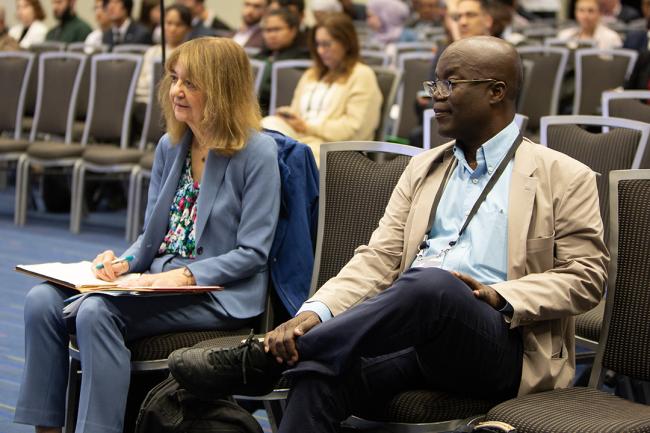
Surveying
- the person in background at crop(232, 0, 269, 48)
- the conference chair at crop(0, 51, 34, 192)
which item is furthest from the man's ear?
the person in background at crop(232, 0, 269, 48)

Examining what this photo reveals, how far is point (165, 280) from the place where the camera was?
105 inches

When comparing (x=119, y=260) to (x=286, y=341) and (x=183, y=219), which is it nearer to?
(x=183, y=219)

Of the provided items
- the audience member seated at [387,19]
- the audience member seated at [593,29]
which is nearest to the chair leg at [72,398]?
the audience member seated at [593,29]

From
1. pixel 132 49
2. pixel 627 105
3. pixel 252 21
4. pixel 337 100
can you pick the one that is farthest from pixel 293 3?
pixel 627 105

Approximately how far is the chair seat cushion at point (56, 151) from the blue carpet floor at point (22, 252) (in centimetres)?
43

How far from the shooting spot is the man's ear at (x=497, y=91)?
237cm

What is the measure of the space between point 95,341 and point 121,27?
22.6 ft

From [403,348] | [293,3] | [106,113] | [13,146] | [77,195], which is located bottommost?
[77,195]

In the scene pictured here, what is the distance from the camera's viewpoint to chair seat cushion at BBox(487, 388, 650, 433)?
6.59 feet

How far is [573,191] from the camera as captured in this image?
2.27 meters

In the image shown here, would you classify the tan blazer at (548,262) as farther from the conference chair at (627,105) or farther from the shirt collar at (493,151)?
the conference chair at (627,105)

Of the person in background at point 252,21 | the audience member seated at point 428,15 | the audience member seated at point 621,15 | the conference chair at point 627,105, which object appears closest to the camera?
the conference chair at point 627,105

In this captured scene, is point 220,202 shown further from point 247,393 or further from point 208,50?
point 247,393

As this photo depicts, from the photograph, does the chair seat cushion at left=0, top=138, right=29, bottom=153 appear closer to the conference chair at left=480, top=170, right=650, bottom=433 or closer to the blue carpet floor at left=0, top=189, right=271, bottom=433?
the blue carpet floor at left=0, top=189, right=271, bottom=433
